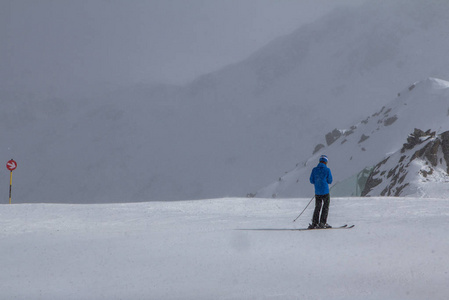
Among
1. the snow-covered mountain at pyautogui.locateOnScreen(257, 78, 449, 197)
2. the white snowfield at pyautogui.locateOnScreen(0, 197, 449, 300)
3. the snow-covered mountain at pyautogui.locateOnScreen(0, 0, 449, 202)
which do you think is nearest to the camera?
the white snowfield at pyautogui.locateOnScreen(0, 197, 449, 300)

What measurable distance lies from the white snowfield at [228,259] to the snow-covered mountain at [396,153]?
65.0 ft

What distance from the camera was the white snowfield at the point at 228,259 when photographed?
6906 mm

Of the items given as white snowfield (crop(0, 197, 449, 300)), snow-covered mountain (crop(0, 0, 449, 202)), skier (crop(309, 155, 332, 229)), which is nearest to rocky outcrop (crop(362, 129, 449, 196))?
white snowfield (crop(0, 197, 449, 300))

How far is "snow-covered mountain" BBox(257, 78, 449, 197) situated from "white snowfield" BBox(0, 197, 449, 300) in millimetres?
19811

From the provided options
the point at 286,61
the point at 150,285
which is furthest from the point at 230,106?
the point at 150,285

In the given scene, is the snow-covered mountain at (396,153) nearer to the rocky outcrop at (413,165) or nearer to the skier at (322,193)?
the rocky outcrop at (413,165)

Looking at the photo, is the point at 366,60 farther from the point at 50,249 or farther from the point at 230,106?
the point at 50,249

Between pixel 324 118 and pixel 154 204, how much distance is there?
436 feet

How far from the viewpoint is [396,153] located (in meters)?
41.5

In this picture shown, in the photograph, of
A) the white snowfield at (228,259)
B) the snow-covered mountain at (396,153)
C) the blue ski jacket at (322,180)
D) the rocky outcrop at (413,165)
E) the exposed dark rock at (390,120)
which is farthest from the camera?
the exposed dark rock at (390,120)

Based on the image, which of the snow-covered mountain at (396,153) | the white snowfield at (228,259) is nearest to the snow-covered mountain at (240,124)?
the snow-covered mountain at (396,153)

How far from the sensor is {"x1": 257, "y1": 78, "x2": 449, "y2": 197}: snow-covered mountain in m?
34.3

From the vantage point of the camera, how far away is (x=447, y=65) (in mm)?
137750

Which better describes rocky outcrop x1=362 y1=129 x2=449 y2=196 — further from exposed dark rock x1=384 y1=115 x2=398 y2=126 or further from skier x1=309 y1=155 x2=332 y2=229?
exposed dark rock x1=384 y1=115 x2=398 y2=126
